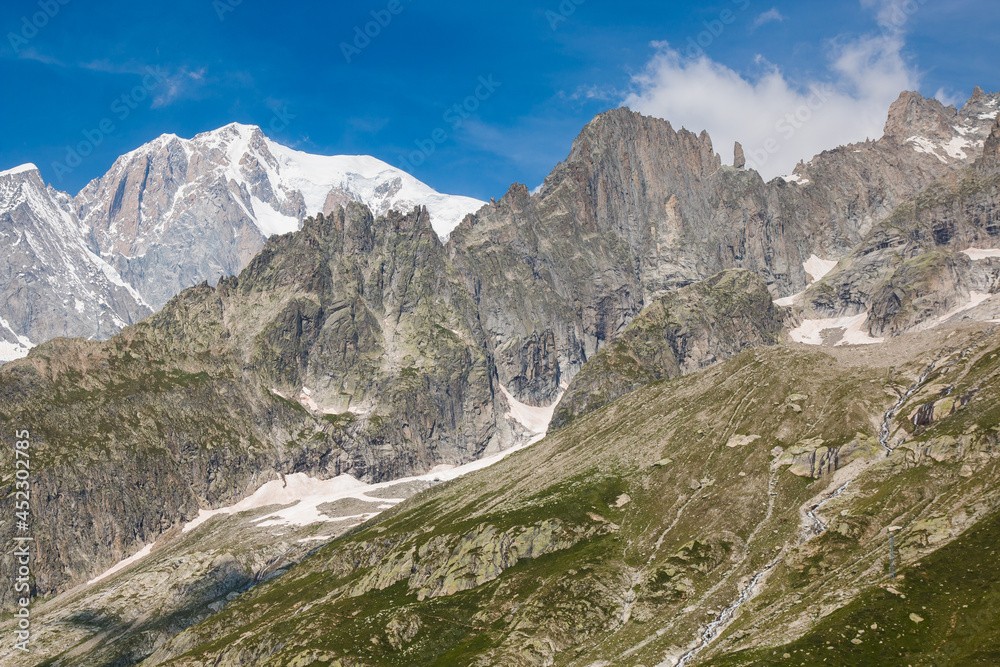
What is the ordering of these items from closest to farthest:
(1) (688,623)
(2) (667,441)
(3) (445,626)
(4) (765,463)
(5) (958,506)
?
(5) (958,506)
(1) (688,623)
(3) (445,626)
(4) (765,463)
(2) (667,441)

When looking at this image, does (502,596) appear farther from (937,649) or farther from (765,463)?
(937,649)

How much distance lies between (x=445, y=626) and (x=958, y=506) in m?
93.2

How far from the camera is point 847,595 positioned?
103m

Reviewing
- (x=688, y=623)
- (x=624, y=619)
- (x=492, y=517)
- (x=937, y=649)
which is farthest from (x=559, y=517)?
(x=937, y=649)

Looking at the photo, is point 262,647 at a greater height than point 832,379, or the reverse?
point 832,379

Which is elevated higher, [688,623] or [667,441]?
[667,441]

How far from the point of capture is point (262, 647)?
167 meters

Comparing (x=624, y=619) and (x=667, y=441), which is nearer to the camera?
(x=624, y=619)

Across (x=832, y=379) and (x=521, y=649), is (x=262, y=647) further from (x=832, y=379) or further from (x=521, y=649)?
(x=832, y=379)

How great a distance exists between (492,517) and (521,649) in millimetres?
67788

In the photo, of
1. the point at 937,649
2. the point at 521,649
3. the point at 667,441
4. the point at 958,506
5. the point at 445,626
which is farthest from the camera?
the point at 667,441

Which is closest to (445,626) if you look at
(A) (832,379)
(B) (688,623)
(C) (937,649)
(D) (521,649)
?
(D) (521,649)

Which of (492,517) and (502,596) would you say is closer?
(502,596)

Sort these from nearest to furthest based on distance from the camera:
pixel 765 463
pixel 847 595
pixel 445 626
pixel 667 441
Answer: pixel 847 595 → pixel 445 626 → pixel 765 463 → pixel 667 441
